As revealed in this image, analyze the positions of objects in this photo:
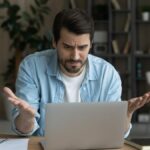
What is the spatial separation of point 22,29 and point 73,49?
9.58ft

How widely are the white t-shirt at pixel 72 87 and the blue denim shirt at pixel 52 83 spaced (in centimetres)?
2

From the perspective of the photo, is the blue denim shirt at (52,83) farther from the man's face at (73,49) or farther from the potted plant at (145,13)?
the potted plant at (145,13)

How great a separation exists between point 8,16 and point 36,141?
3.34 m

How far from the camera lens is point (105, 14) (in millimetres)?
4867

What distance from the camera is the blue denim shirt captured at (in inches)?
74.3

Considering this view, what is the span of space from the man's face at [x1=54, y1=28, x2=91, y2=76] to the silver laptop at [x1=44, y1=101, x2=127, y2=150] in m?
0.49

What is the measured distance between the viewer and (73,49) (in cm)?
185

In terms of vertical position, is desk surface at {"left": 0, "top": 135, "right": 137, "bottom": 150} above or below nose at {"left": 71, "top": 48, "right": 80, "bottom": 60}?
below

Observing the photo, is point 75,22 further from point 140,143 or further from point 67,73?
point 140,143

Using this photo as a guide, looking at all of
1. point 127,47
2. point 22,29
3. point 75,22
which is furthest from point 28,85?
point 127,47

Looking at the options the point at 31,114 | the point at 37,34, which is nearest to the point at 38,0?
the point at 37,34

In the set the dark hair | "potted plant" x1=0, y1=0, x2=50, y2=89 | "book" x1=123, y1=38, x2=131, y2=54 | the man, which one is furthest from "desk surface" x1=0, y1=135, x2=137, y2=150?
"book" x1=123, y1=38, x2=131, y2=54

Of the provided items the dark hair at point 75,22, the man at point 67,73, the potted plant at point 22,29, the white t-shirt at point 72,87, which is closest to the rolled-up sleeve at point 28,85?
the man at point 67,73

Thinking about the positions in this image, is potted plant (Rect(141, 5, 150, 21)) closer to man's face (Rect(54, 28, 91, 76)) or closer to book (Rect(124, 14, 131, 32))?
book (Rect(124, 14, 131, 32))
